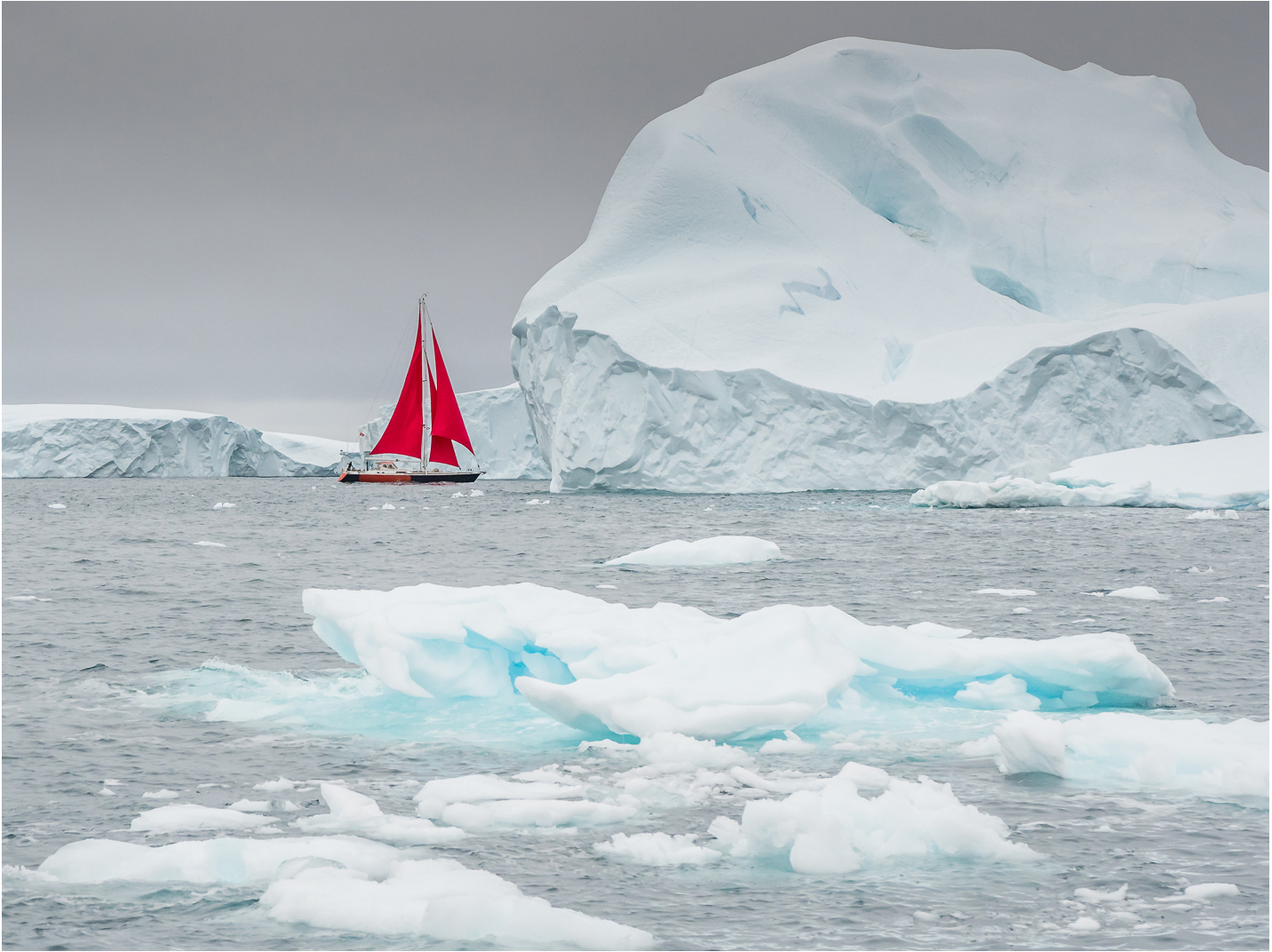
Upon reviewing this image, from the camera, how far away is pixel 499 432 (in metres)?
63.9

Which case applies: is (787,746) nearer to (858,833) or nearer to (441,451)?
(858,833)

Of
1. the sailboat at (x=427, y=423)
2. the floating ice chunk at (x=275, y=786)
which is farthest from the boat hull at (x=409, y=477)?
the floating ice chunk at (x=275, y=786)

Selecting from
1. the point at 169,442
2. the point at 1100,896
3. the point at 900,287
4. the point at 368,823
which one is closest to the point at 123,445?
the point at 169,442

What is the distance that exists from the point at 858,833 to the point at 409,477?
53.6 m

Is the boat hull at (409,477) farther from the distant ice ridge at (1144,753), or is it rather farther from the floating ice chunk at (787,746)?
the distant ice ridge at (1144,753)

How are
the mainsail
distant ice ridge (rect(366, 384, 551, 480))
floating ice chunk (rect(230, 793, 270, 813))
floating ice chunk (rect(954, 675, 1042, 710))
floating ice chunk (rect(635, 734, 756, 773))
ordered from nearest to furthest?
floating ice chunk (rect(230, 793, 270, 813))
floating ice chunk (rect(635, 734, 756, 773))
floating ice chunk (rect(954, 675, 1042, 710))
the mainsail
distant ice ridge (rect(366, 384, 551, 480))

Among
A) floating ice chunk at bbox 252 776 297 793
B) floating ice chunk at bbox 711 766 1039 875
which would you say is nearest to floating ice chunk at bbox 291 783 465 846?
floating ice chunk at bbox 252 776 297 793

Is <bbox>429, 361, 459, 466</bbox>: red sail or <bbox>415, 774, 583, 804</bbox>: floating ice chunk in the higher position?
<bbox>429, 361, 459, 466</bbox>: red sail

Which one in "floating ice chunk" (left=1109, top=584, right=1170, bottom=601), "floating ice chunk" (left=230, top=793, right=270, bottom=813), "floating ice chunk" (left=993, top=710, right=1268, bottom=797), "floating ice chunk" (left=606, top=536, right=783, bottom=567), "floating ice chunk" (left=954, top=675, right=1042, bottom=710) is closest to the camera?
"floating ice chunk" (left=230, top=793, right=270, bottom=813)

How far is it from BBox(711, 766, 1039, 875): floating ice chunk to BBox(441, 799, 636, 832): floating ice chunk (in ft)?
1.68

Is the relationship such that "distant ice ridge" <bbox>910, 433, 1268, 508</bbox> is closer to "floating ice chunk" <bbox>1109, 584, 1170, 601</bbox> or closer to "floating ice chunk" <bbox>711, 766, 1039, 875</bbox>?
"floating ice chunk" <bbox>1109, 584, 1170, 601</bbox>

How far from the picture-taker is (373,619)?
7664 mm

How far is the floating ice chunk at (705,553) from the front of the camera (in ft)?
50.9

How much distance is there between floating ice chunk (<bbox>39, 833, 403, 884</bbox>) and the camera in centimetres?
438
